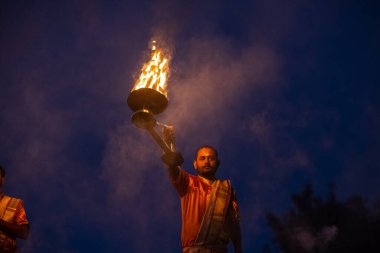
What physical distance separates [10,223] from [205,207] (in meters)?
3.37

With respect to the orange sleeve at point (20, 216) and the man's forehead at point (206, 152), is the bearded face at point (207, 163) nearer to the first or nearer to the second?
the man's forehead at point (206, 152)

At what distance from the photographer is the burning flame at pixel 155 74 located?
399 centimetres

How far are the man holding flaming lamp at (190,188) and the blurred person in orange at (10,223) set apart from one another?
118 inches

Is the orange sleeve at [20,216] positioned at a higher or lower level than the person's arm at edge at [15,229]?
higher

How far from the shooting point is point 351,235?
22.8 meters

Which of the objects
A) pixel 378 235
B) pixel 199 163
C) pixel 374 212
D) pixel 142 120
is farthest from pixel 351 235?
pixel 142 120

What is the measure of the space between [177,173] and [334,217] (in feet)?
83.5

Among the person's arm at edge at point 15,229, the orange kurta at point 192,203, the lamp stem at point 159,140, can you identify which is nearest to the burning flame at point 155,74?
the lamp stem at point 159,140

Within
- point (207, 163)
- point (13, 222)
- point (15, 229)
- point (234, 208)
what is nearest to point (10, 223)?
point (15, 229)

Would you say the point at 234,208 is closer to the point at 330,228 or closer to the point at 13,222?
the point at 13,222

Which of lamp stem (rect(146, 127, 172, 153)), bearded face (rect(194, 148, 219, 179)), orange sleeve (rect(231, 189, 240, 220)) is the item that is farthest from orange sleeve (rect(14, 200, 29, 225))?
orange sleeve (rect(231, 189, 240, 220))

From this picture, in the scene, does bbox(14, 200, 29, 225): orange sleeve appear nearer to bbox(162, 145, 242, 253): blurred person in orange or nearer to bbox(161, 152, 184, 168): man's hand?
bbox(162, 145, 242, 253): blurred person in orange

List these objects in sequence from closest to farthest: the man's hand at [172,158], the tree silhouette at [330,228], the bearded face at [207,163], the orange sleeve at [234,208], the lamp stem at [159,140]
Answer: the lamp stem at [159,140] → the man's hand at [172,158] → the orange sleeve at [234,208] → the bearded face at [207,163] → the tree silhouette at [330,228]

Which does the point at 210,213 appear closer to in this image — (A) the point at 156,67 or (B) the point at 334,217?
(A) the point at 156,67
